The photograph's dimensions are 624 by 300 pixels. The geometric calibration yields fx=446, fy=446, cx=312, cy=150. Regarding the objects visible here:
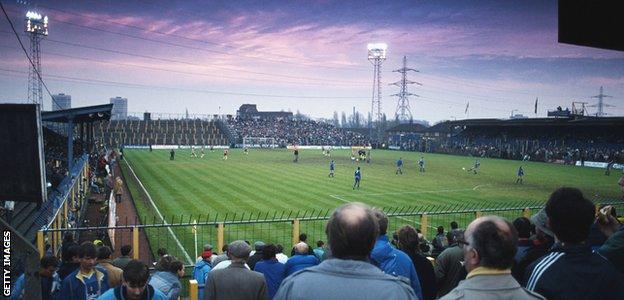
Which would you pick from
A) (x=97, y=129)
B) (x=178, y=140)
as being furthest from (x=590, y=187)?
(x=97, y=129)

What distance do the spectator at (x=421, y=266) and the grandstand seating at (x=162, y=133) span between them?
290 feet

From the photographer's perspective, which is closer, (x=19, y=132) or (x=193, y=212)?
(x=19, y=132)

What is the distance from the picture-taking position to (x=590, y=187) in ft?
113

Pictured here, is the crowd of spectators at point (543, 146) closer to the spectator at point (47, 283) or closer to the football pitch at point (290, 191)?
the football pitch at point (290, 191)

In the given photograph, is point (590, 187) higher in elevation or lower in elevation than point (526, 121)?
lower

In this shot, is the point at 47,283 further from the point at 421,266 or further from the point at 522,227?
the point at 522,227

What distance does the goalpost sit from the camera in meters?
92.9

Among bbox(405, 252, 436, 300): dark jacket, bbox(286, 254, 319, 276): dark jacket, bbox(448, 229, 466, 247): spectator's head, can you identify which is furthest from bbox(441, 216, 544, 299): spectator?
bbox(286, 254, 319, 276): dark jacket

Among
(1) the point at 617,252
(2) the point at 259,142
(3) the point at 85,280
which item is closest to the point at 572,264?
(1) the point at 617,252

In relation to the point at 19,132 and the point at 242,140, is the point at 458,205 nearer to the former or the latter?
the point at 19,132

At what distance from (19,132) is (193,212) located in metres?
14.5

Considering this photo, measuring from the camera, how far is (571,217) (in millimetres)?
3449

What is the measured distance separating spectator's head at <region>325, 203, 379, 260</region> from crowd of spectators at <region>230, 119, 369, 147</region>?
295ft

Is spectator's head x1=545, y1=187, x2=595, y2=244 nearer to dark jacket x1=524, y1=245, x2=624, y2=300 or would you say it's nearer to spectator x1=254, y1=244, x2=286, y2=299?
dark jacket x1=524, y1=245, x2=624, y2=300
